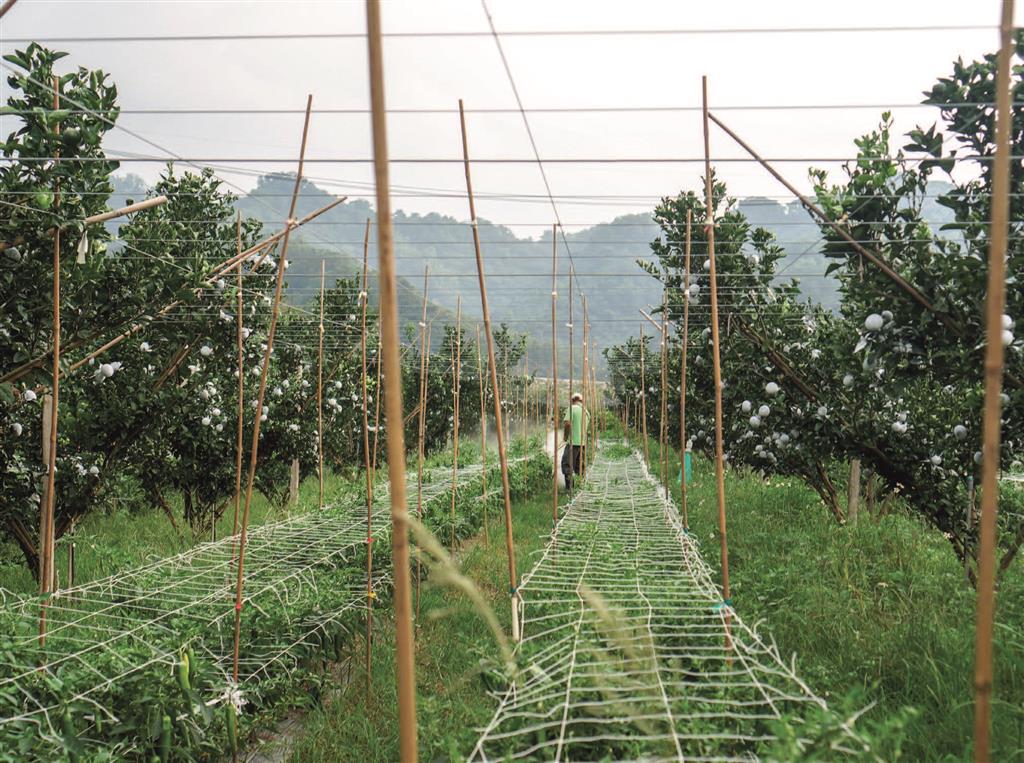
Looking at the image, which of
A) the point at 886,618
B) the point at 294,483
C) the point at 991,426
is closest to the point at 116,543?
the point at 294,483

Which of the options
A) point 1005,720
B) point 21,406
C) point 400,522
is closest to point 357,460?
point 21,406

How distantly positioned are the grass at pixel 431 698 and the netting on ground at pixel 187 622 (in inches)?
13.5

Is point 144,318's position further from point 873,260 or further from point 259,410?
point 873,260

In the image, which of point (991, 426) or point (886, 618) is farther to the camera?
point (886, 618)

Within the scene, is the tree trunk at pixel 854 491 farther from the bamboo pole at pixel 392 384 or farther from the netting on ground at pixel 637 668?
the bamboo pole at pixel 392 384

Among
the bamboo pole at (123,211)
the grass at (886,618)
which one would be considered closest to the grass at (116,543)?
the bamboo pole at (123,211)

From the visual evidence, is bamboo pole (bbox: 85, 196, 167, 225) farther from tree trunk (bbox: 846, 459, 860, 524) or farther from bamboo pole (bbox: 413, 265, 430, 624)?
tree trunk (bbox: 846, 459, 860, 524)

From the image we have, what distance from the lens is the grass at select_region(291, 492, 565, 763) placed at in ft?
9.49

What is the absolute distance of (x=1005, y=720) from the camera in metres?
3.17

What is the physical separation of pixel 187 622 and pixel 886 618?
3.90 metres

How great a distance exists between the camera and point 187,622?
4.06 m

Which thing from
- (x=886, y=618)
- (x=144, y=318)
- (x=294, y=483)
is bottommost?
(x=294, y=483)

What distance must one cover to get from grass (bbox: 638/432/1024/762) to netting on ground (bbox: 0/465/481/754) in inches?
101

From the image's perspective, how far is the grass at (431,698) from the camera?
9.49ft
